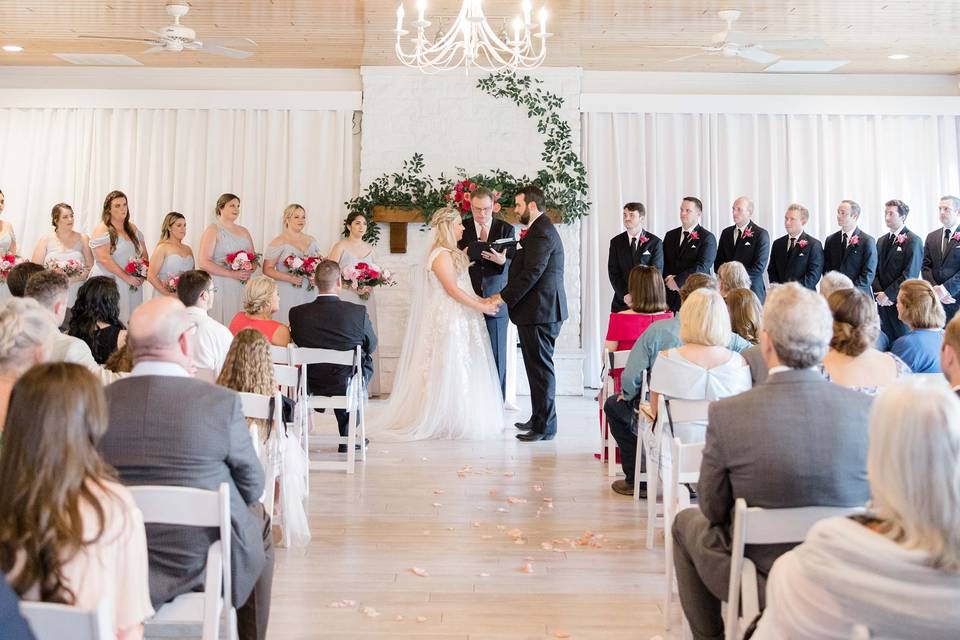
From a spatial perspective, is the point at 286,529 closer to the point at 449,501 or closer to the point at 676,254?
the point at 449,501

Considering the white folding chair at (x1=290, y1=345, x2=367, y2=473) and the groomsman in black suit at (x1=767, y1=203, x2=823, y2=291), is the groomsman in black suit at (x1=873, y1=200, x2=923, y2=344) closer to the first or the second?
the groomsman in black suit at (x1=767, y1=203, x2=823, y2=291)

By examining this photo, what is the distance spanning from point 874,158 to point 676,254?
2.89m

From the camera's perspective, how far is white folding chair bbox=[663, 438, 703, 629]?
3025 millimetres

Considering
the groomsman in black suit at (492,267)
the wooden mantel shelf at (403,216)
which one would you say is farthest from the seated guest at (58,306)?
the wooden mantel shelf at (403,216)

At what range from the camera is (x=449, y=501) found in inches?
203

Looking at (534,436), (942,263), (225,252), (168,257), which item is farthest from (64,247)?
(942,263)

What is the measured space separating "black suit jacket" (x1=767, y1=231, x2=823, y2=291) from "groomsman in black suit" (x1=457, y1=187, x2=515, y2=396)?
291cm

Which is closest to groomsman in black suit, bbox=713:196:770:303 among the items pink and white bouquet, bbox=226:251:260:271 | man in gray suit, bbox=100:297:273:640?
pink and white bouquet, bbox=226:251:260:271

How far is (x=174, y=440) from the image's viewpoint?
7.98ft

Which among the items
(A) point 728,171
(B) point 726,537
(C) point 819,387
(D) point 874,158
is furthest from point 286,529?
(D) point 874,158

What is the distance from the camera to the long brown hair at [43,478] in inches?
69.7

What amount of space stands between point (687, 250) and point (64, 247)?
582 centimetres

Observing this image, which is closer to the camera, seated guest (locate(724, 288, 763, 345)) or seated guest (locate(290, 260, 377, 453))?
seated guest (locate(724, 288, 763, 345))

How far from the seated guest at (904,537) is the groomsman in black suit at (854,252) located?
763 centimetres
